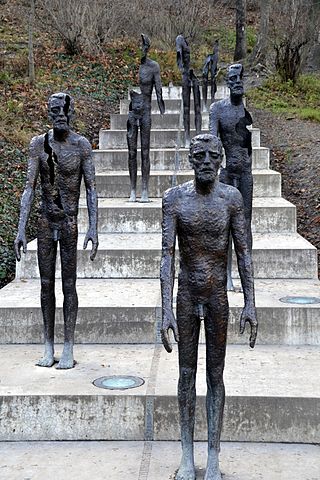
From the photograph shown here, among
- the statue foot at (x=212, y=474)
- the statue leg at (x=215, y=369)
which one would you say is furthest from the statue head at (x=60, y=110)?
the statue foot at (x=212, y=474)

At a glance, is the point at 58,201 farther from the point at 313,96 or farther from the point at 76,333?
the point at 313,96

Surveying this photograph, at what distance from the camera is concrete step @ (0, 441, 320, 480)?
488 cm

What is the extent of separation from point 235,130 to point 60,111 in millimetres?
2174

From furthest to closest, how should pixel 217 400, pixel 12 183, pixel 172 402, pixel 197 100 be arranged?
pixel 197 100, pixel 12 183, pixel 172 402, pixel 217 400

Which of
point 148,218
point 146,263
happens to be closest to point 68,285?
point 146,263

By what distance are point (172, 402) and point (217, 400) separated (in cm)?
108

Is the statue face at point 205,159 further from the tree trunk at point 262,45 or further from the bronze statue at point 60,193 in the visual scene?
the tree trunk at point 262,45

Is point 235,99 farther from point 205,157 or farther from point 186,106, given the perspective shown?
point 186,106

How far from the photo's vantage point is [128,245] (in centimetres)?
984

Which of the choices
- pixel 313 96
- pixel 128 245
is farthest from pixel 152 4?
pixel 128 245

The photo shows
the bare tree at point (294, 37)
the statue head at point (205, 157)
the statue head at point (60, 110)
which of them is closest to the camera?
the statue head at point (205, 157)

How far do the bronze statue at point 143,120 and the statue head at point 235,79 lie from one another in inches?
160

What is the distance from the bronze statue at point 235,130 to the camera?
7.57 metres

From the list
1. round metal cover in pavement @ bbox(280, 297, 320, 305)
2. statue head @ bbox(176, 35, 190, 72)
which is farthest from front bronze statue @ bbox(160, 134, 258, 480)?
statue head @ bbox(176, 35, 190, 72)
